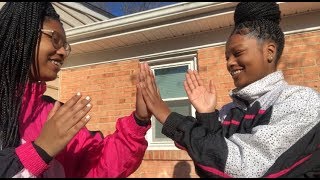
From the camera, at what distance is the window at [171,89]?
5.52 metres

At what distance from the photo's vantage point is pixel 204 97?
1830 millimetres

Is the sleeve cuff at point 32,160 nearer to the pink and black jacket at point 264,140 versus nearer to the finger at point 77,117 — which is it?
the finger at point 77,117

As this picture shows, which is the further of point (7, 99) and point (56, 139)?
point (7, 99)

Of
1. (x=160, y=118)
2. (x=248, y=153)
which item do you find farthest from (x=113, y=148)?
(x=248, y=153)

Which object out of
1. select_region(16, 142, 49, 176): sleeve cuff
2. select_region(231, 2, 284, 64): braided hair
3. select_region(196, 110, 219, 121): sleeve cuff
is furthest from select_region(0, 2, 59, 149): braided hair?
select_region(231, 2, 284, 64): braided hair

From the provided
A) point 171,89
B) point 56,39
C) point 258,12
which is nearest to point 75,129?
point 56,39

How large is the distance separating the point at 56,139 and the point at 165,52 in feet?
14.0

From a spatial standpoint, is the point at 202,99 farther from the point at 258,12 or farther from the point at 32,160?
the point at 32,160

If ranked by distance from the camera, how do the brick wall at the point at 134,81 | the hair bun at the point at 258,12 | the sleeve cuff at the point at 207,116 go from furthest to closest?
the brick wall at the point at 134,81, the hair bun at the point at 258,12, the sleeve cuff at the point at 207,116

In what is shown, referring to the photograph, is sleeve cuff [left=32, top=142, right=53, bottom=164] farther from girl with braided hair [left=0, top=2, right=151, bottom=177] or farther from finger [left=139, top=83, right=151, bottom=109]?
finger [left=139, top=83, right=151, bottom=109]

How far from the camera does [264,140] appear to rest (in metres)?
1.47

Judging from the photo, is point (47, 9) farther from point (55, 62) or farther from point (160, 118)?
point (160, 118)

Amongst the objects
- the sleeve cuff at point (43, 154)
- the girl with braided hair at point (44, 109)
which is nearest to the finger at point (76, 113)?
the girl with braided hair at point (44, 109)

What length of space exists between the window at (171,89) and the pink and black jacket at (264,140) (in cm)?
377
